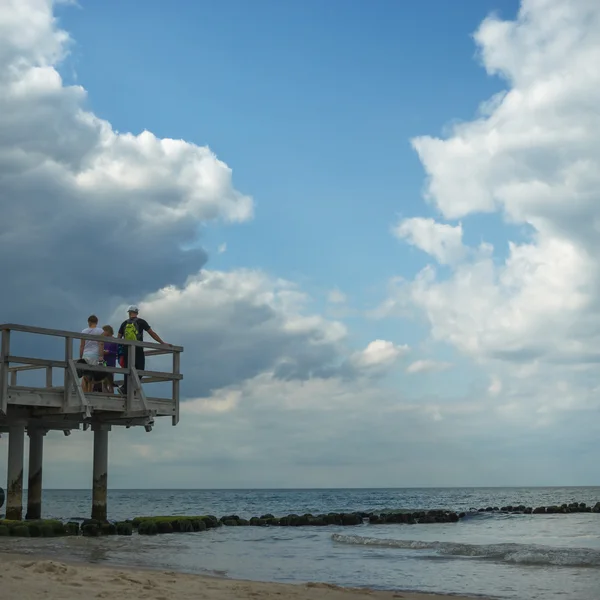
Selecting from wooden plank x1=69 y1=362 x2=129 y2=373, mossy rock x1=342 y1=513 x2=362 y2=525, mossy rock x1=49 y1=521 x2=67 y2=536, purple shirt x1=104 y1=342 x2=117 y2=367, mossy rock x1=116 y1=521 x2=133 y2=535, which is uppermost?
purple shirt x1=104 y1=342 x2=117 y2=367

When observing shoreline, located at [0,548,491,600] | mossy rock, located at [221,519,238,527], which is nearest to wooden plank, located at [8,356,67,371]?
shoreline, located at [0,548,491,600]

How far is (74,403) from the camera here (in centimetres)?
1883

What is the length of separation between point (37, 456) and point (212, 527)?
10104 mm

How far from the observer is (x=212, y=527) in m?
32.8

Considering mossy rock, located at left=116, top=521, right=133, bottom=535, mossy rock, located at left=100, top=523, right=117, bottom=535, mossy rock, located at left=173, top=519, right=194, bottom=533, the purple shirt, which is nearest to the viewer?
the purple shirt

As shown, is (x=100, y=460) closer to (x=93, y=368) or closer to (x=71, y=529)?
(x=71, y=529)

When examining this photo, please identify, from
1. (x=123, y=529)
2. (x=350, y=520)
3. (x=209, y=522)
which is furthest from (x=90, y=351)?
(x=350, y=520)

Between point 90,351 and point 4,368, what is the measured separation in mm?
2172

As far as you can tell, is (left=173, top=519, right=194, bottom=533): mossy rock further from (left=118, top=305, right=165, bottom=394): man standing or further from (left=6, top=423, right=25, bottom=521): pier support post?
(left=118, top=305, right=165, bottom=394): man standing

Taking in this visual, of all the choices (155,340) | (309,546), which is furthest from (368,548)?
(155,340)

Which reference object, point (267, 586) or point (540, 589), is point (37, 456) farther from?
point (540, 589)

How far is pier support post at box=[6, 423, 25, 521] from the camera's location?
2192cm

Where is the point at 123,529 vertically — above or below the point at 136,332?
below

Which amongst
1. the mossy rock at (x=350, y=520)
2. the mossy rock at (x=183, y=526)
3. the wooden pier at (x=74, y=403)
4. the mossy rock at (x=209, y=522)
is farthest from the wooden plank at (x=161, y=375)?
the mossy rock at (x=350, y=520)
